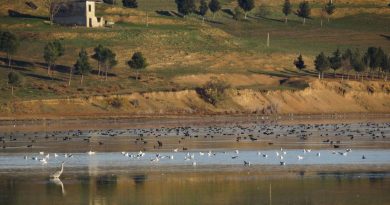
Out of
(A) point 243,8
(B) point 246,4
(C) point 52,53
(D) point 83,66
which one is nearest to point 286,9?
(B) point 246,4

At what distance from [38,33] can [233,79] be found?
92.7 feet

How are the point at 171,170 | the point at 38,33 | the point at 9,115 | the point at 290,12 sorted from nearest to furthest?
the point at 171,170 < the point at 9,115 < the point at 38,33 < the point at 290,12

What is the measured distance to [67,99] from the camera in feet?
337

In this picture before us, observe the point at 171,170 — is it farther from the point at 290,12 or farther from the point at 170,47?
the point at 290,12

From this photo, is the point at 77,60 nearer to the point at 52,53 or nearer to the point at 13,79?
the point at 52,53

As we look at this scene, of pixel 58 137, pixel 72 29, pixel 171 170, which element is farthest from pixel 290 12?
pixel 171 170

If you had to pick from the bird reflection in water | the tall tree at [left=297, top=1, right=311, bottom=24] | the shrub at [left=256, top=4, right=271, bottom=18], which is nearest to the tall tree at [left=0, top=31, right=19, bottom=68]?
the shrub at [left=256, top=4, right=271, bottom=18]

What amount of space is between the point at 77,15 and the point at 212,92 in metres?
39.7

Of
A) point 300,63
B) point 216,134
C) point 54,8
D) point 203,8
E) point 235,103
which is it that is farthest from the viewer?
point 203,8

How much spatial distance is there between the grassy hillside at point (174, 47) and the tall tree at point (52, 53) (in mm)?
1472

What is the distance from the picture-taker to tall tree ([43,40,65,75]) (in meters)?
118

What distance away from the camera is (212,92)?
116 m

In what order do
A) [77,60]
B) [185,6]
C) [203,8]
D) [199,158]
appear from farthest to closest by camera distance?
1. [203,8]
2. [185,6]
3. [77,60]
4. [199,158]

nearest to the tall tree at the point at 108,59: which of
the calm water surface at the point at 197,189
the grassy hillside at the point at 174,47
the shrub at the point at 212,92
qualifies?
the grassy hillside at the point at 174,47
